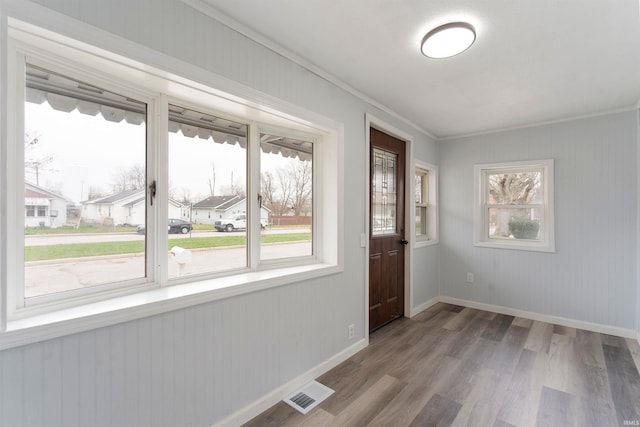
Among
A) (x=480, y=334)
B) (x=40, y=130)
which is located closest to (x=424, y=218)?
(x=480, y=334)

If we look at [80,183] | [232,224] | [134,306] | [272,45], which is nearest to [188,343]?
[134,306]

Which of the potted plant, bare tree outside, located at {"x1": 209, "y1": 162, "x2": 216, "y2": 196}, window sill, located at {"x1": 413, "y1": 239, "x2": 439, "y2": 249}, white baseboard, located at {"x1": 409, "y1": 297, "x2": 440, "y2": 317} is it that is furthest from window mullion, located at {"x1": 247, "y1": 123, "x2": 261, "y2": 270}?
the potted plant

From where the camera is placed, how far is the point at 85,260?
142 centimetres

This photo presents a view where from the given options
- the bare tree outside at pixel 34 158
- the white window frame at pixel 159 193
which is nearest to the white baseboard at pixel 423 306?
the white window frame at pixel 159 193

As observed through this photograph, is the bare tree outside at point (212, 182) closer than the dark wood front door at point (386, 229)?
Yes

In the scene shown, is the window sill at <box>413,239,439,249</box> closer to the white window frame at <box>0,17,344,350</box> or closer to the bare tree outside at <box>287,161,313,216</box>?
the white window frame at <box>0,17,344,350</box>

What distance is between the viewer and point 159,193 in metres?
1.62

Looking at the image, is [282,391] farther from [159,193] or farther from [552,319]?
[552,319]

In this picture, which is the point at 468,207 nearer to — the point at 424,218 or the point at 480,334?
the point at 424,218

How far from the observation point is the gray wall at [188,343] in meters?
1.14

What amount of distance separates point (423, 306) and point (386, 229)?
4.48 ft

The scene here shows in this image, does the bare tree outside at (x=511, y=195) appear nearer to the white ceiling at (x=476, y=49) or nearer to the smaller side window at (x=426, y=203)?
the smaller side window at (x=426, y=203)

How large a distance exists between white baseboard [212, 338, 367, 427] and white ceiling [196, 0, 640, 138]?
2388 millimetres

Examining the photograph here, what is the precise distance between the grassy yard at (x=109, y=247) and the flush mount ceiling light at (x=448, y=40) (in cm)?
177
